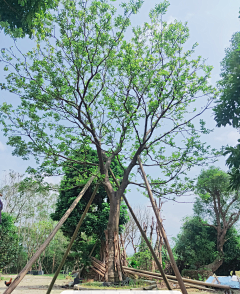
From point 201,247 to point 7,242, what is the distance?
9.12 m

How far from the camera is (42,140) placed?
695cm

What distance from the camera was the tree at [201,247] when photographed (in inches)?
449

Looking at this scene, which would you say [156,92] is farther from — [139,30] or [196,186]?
[196,186]

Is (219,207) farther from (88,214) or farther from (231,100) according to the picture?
(231,100)

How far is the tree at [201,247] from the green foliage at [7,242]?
7983mm

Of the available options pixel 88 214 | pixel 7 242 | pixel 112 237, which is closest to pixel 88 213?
pixel 88 214

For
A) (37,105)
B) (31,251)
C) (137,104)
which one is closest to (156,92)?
(137,104)

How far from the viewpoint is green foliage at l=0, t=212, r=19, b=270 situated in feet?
34.0

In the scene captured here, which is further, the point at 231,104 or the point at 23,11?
the point at 231,104

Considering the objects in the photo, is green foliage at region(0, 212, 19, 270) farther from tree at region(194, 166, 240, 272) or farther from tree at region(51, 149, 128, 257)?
tree at region(194, 166, 240, 272)

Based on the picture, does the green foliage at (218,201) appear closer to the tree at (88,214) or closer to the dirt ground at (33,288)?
the tree at (88,214)

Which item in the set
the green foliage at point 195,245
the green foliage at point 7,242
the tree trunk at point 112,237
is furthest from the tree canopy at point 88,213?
the green foliage at point 195,245

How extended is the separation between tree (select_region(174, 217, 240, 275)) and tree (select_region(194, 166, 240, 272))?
301mm

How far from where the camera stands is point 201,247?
11.5 metres
